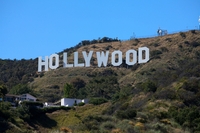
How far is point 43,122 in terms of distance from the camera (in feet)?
182

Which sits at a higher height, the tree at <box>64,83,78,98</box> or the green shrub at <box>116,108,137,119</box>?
the tree at <box>64,83,78,98</box>

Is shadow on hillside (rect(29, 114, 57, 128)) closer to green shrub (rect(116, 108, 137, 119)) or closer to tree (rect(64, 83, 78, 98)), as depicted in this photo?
green shrub (rect(116, 108, 137, 119))

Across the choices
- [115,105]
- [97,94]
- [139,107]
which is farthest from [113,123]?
[97,94]

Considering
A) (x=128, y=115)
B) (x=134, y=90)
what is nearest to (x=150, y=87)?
(x=134, y=90)

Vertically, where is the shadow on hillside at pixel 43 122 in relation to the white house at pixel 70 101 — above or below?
below

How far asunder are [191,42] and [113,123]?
2185 inches

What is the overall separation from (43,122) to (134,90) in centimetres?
1789

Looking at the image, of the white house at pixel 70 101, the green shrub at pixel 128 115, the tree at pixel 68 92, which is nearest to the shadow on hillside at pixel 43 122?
the white house at pixel 70 101

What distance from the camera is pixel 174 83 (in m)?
58.7

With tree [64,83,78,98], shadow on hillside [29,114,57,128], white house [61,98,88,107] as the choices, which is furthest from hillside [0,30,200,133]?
white house [61,98,88,107]

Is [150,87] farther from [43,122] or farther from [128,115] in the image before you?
[43,122]

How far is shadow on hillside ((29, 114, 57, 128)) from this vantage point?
53850mm

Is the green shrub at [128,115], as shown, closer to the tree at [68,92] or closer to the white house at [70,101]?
the white house at [70,101]

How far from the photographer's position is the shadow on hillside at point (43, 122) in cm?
5385
